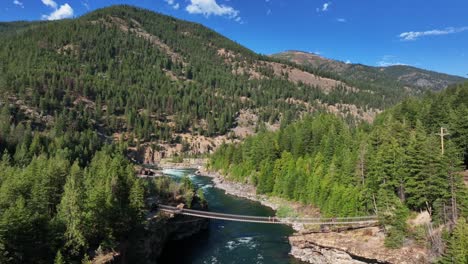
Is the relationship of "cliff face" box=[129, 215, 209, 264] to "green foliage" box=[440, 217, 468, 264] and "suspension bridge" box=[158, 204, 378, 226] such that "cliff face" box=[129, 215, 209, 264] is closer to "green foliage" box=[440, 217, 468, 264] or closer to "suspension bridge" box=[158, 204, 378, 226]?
"suspension bridge" box=[158, 204, 378, 226]

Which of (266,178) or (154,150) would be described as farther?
(154,150)

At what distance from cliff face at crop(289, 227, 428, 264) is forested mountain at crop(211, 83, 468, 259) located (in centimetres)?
193

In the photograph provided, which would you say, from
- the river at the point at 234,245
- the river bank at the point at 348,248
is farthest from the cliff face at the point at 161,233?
the river bank at the point at 348,248

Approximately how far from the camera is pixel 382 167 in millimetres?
58625

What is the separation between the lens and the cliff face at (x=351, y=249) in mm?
47963

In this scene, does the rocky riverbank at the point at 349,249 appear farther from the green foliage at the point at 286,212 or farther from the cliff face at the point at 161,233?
the cliff face at the point at 161,233

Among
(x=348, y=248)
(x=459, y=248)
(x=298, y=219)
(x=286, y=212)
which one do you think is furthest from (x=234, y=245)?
(x=459, y=248)

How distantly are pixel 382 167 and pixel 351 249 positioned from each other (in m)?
14.6

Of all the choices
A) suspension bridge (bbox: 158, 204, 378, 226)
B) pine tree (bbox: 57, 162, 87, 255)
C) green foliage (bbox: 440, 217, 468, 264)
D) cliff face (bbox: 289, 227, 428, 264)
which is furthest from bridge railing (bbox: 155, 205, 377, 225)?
pine tree (bbox: 57, 162, 87, 255)

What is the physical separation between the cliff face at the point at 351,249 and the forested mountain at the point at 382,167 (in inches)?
76.0

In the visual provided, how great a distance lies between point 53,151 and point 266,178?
52.1 meters

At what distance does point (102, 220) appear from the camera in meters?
42.5

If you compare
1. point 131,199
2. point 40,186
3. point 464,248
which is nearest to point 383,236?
point 464,248

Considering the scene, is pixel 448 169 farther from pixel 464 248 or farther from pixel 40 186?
pixel 40 186
